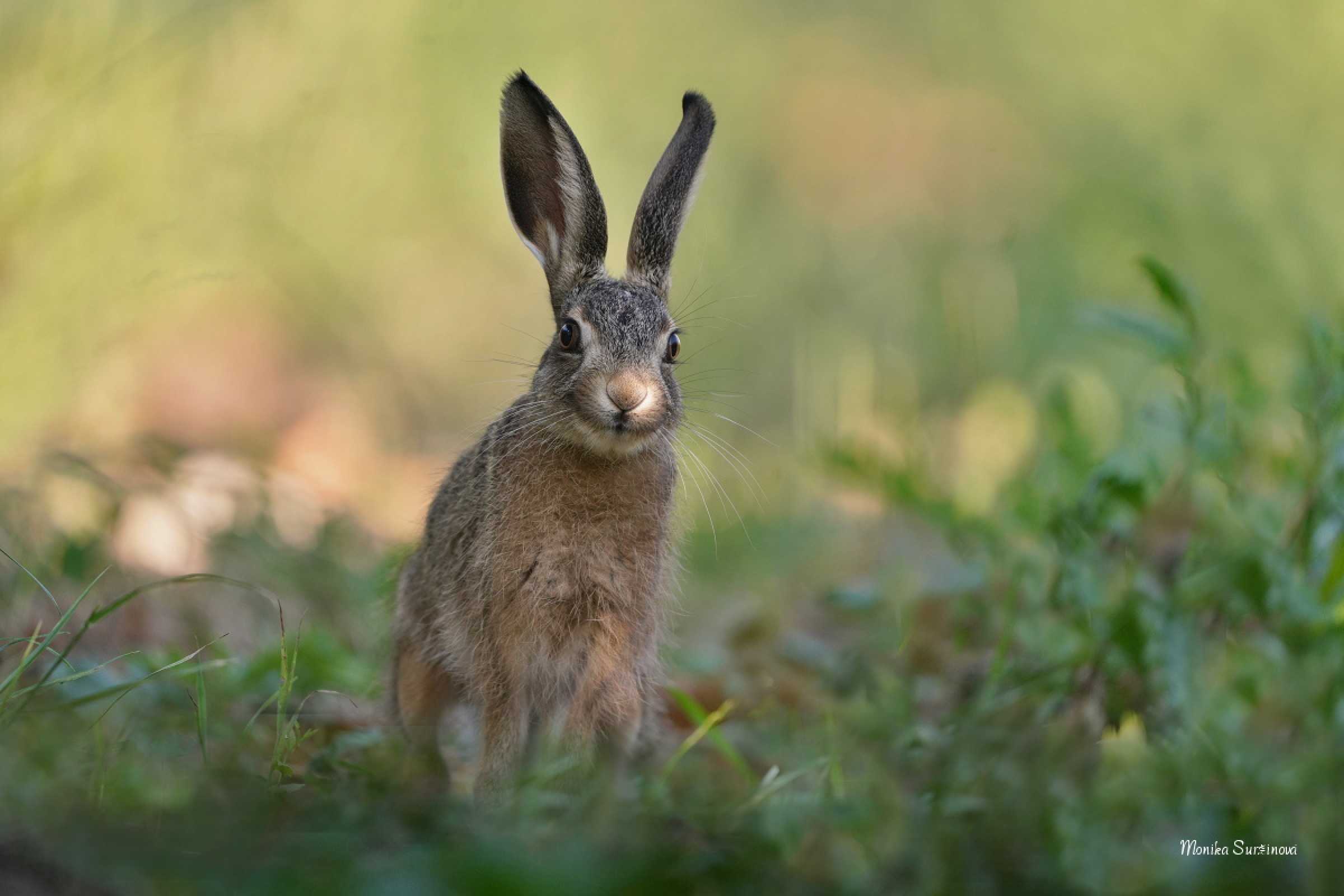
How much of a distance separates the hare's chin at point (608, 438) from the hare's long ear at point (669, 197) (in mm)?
704

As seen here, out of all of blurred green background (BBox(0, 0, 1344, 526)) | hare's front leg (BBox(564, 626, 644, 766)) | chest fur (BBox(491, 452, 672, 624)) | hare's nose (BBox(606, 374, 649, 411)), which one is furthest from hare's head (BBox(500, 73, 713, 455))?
blurred green background (BBox(0, 0, 1344, 526))

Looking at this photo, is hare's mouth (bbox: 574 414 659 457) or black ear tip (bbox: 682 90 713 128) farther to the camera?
black ear tip (bbox: 682 90 713 128)

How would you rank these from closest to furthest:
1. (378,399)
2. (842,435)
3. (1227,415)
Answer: (1227,415)
(842,435)
(378,399)

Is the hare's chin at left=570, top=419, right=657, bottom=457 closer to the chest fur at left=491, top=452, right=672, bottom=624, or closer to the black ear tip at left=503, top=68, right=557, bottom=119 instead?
the chest fur at left=491, top=452, right=672, bottom=624

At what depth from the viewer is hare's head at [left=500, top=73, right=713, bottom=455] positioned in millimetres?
3965

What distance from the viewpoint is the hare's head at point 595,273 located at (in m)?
3.96

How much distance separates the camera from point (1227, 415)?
3.96 metres

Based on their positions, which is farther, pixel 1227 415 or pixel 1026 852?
pixel 1227 415

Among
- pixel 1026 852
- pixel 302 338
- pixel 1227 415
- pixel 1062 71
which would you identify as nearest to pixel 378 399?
pixel 302 338

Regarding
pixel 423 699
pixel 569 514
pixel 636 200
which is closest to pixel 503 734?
pixel 423 699

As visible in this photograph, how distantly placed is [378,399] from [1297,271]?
5.36m

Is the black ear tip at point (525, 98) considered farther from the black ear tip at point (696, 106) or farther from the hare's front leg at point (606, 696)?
the hare's front leg at point (606, 696)

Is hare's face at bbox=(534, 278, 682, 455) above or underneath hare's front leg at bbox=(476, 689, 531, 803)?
above

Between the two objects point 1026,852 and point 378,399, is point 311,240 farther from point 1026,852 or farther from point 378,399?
point 1026,852
